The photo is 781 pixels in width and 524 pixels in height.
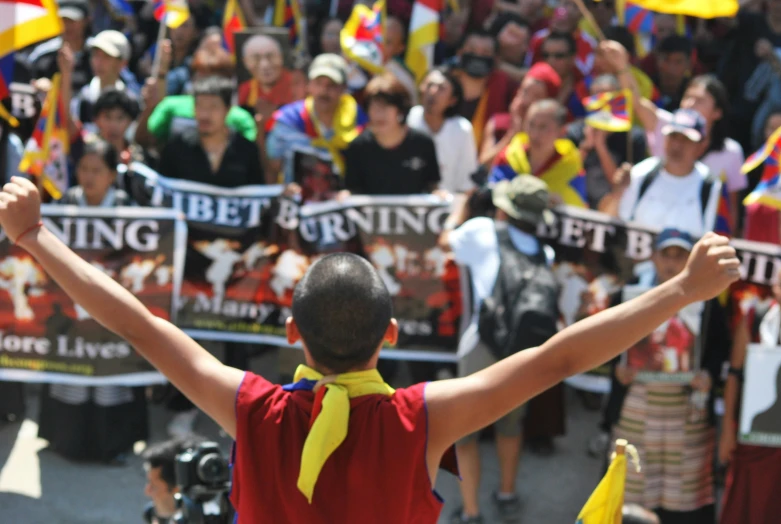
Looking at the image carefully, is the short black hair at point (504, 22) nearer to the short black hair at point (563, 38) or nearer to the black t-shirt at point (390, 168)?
the short black hair at point (563, 38)

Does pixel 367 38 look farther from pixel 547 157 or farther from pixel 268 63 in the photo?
pixel 547 157

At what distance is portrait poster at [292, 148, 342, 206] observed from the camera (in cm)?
650

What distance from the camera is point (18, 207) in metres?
2.50

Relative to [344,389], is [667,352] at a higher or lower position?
lower

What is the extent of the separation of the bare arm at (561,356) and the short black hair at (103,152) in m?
4.12

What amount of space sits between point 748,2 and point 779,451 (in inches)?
199

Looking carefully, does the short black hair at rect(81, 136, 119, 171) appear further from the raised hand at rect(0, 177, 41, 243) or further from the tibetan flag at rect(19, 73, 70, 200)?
the raised hand at rect(0, 177, 41, 243)

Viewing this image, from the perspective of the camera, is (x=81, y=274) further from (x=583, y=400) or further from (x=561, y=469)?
(x=583, y=400)

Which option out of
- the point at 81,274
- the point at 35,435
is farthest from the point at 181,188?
the point at 81,274

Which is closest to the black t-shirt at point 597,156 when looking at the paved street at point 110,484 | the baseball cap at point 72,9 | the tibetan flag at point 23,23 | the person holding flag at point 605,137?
the person holding flag at point 605,137

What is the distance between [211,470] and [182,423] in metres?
2.97

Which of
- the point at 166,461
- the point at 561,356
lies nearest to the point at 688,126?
the point at 166,461

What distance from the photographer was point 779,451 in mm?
5316

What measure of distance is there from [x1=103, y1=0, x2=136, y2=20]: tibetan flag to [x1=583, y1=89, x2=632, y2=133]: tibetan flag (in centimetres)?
390
